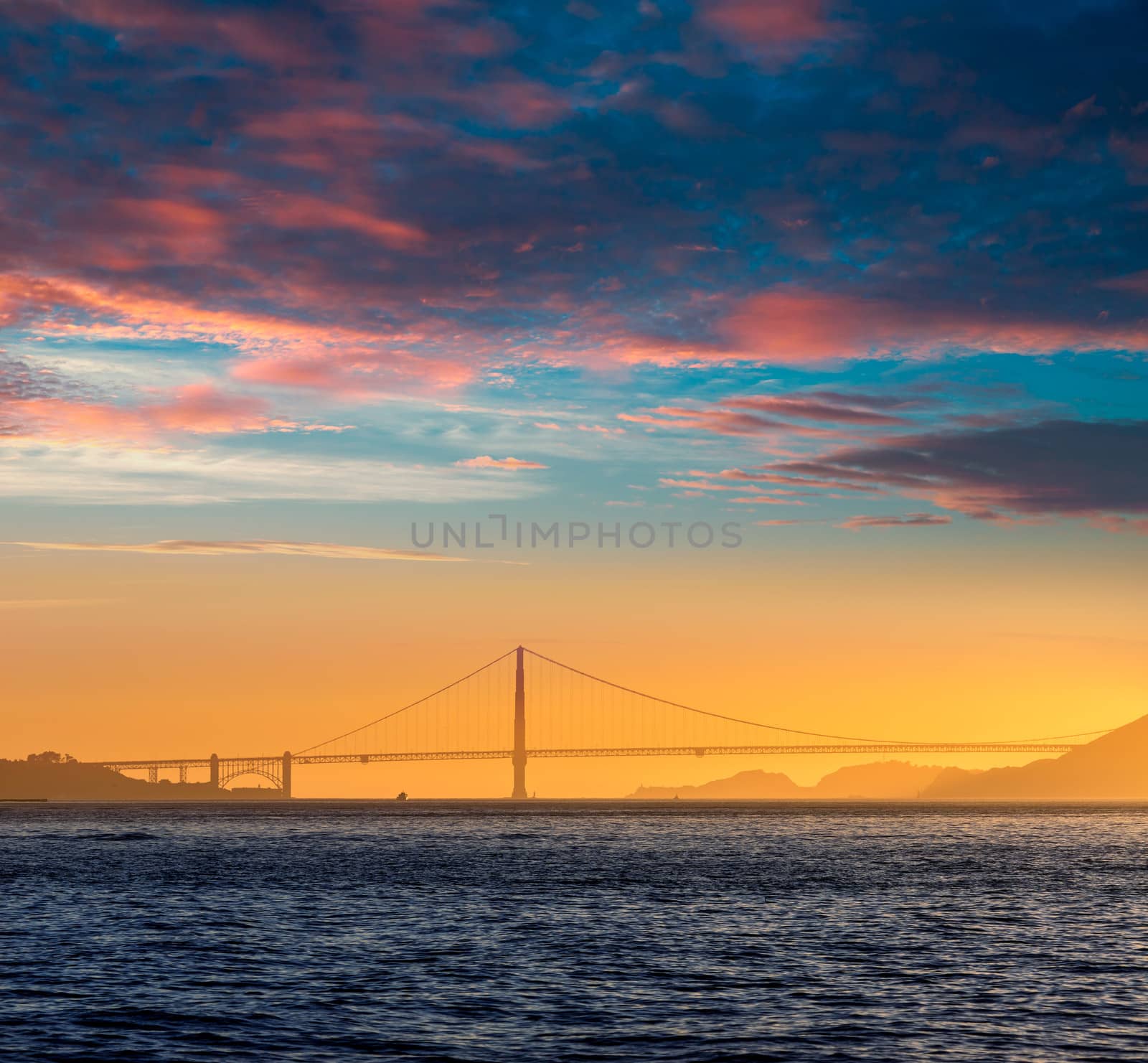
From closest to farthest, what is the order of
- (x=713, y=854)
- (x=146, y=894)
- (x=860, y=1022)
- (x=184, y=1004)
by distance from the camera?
1. (x=860, y=1022)
2. (x=184, y=1004)
3. (x=146, y=894)
4. (x=713, y=854)

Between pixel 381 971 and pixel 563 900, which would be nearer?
pixel 381 971

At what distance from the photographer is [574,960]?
37750mm

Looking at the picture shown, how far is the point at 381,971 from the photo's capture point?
1404 inches

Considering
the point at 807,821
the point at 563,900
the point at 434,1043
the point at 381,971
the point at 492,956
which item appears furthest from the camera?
the point at 807,821

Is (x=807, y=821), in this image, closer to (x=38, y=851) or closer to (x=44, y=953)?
(x=38, y=851)

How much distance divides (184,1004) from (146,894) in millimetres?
31431

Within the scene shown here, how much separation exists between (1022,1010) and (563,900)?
29.1 m

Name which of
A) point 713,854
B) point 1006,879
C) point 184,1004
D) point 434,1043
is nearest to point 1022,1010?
point 434,1043

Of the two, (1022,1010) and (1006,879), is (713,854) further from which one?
(1022,1010)

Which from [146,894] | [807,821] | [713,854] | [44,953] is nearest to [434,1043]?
[44,953]

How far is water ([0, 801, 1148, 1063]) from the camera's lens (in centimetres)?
2667

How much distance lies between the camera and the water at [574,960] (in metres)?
26.7

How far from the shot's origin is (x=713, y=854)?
93.5 metres

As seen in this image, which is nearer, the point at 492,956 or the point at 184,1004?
the point at 184,1004
